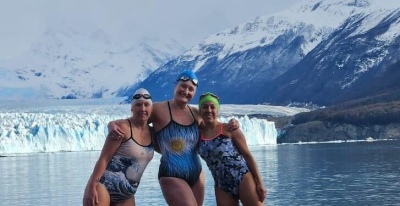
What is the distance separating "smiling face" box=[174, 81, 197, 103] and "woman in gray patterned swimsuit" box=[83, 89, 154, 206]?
0.34 m

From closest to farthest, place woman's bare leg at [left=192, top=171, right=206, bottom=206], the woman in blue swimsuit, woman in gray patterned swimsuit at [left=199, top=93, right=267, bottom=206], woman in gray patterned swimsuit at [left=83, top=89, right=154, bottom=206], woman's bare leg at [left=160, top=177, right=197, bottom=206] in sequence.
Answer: woman in gray patterned swimsuit at [left=83, top=89, right=154, bottom=206], woman's bare leg at [left=160, top=177, right=197, bottom=206], the woman in blue swimsuit, woman in gray patterned swimsuit at [left=199, top=93, right=267, bottom=206], woman's bare leg at [left=192, top=171, right=206, bottom=206]

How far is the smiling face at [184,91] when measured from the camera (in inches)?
292

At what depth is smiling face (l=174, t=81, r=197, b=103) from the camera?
24.3ft

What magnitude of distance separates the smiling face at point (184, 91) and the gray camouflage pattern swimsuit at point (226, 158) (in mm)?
410

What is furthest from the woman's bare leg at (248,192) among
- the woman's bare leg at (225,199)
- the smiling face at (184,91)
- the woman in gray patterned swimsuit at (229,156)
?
the smiling face at (184,91)

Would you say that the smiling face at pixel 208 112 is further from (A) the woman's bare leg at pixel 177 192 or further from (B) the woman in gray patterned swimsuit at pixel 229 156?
(A) the woman's bare leg at pixel 177 192

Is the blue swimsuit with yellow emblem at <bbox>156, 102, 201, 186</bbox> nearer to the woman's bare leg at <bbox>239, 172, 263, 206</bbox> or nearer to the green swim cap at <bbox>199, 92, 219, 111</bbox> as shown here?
the green swim cap at <bbox>199, 92, 219, 111</bbox>

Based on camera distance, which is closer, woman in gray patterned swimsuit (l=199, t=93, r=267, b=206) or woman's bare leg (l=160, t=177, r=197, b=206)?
woman's bare leg (l=160, t=177, r=197, b=206)

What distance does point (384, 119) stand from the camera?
138 m

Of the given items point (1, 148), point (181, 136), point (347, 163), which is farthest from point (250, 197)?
point (1, 148)

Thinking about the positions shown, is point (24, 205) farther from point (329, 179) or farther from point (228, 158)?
point (228, 158)

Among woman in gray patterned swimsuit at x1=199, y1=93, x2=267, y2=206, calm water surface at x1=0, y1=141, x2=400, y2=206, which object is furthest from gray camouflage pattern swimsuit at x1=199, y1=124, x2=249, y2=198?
calm water surface at x1=0, y1=141, x2=400, y2=206

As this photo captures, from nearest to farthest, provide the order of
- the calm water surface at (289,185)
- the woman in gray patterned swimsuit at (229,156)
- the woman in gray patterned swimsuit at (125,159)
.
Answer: the woman in gray patterned swimsuit at (125,159)
the woman in gray patterned swimsuit at (229,156)
the calm water surface at (289,185)

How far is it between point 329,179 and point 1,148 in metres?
57.1
